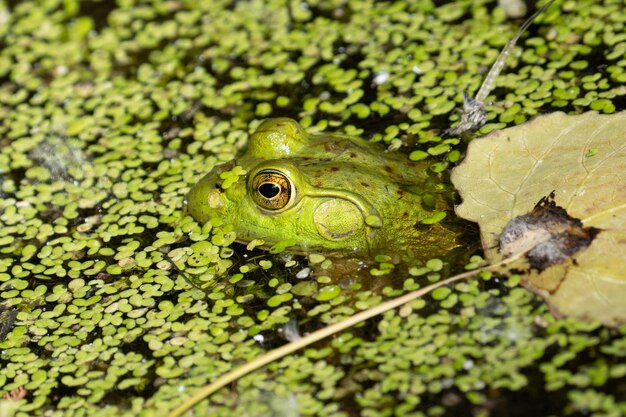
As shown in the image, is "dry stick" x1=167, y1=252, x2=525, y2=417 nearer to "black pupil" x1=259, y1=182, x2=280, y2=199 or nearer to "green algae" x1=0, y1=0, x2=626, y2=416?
"green algae" x1=0, y1=0, x2=626, y2=416

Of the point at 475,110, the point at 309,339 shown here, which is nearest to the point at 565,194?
the point at 475,110

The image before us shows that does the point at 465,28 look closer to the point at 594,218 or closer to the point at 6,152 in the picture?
the point at 594,218

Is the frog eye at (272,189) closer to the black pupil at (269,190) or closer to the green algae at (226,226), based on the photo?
the black pupil at (269,190)

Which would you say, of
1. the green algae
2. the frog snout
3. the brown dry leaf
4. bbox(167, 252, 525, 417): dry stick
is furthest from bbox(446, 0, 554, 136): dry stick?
the frog snout

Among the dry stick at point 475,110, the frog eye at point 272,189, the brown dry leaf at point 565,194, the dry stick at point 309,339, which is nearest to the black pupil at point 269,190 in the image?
the frog eye at point 272,189

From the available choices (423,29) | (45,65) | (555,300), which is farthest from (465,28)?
(45,65)

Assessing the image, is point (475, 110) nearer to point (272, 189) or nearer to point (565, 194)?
point (565, 194)
